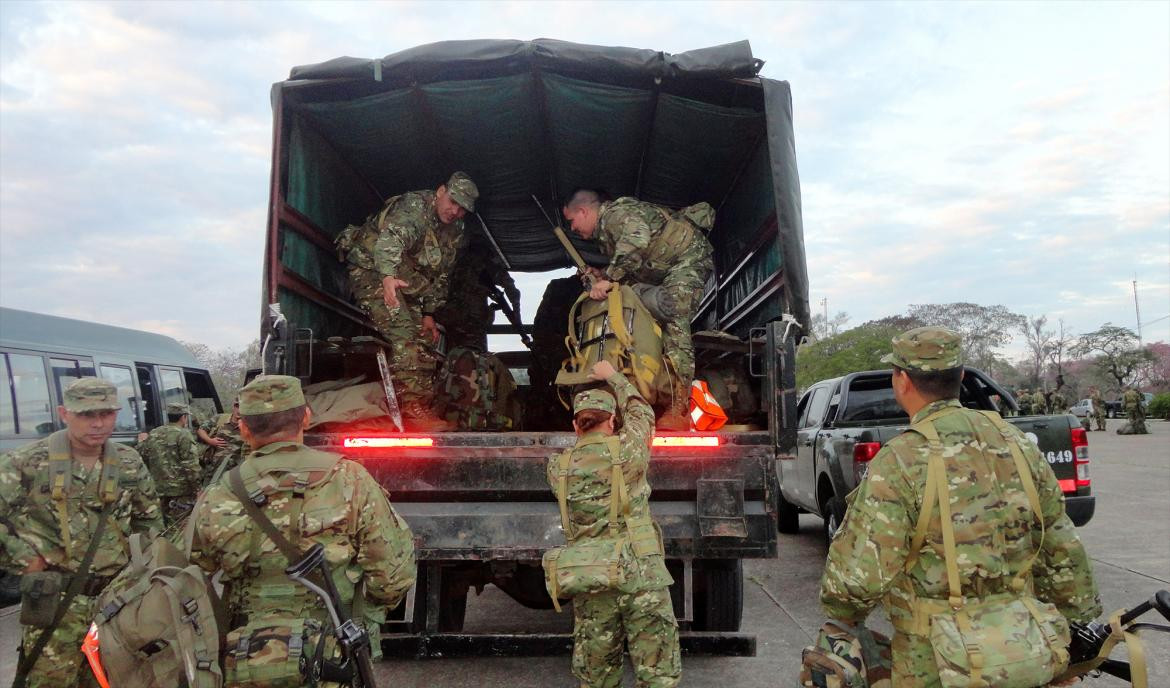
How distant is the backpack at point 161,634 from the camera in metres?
2.40

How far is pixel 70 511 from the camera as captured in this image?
3689mm

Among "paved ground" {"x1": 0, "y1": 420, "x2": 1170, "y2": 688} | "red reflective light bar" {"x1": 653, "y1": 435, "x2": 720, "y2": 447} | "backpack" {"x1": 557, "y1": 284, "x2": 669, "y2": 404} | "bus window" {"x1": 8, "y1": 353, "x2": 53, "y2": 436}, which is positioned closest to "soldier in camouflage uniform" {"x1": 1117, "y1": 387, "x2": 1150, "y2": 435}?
"paved ground" {"x1": 0, "y1": 420, "x2": 1170, "y2": 688}

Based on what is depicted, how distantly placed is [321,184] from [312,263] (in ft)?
1.70

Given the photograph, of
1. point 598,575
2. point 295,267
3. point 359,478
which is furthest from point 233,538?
point 295,267

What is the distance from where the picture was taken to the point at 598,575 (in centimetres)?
337

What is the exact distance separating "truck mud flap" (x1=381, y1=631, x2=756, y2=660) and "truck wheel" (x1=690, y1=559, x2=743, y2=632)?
0.29 meters

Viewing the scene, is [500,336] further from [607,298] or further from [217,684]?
[217,684]

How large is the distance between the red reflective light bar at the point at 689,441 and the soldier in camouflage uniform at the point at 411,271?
160 centimetres

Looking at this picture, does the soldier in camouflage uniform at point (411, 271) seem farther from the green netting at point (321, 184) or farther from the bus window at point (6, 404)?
the bus window at point (6, 404)

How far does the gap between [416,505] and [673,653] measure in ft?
4.76

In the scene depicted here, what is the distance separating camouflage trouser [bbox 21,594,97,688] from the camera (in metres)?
3.45

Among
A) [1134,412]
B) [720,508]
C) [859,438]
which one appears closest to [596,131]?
[720,508]

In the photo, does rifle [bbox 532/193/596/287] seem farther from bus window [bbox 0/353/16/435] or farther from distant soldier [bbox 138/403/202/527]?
bus window [bbox 0/353/16/435]

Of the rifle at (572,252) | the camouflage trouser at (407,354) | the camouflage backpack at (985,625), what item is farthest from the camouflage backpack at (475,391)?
the camouflage backpack at (985,625)
